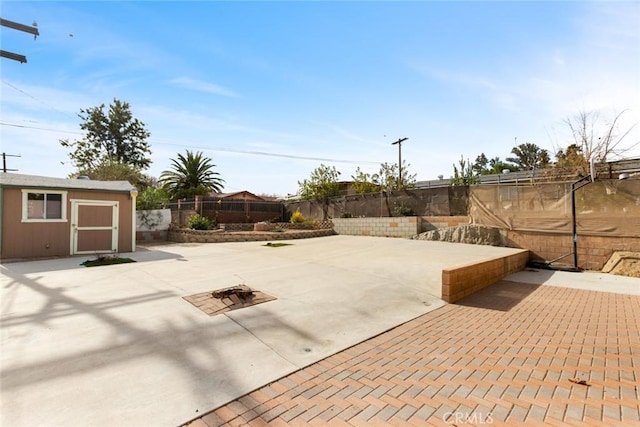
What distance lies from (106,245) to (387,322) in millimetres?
10159

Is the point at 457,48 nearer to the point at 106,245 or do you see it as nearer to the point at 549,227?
the point at 549,227

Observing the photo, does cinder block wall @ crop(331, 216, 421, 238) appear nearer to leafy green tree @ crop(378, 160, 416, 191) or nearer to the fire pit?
leafy green tree @ crop(378, 160, 416, 191)

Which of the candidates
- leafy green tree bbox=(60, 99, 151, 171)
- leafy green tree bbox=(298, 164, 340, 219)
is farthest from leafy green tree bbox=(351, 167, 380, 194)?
leafy green tree bbox=(60, 99, 151, 171)

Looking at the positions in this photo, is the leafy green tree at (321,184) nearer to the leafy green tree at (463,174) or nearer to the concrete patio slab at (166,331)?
the leafy green tree at (463,174)

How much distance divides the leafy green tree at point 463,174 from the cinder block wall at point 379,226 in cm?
296

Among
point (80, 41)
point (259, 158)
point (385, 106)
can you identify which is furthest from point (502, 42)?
point (259, 158)

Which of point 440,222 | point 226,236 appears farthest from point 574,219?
point 226,236

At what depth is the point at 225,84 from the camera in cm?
1197

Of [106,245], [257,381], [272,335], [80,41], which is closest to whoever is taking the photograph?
[257,381]

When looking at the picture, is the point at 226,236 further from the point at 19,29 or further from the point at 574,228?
the point at 574,228

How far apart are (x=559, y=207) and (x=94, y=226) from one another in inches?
592

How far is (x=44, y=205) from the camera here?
29.4ft

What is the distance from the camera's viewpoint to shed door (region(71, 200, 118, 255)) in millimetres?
9320

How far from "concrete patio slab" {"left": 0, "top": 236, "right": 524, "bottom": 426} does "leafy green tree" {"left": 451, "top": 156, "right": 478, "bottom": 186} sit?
754 centimetres
